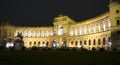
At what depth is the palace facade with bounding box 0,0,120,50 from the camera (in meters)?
69.3

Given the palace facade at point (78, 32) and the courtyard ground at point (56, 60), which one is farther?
the palace facade at point (78, 32)

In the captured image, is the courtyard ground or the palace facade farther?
the palace facade

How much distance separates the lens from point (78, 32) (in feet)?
382

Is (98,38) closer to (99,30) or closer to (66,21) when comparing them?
(99,30)

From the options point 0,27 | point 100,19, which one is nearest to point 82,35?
point 100,19

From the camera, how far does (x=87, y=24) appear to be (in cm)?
10612

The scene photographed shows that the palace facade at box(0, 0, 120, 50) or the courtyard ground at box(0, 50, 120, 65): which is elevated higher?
the palace facade at box(0, 0, 120, 50)

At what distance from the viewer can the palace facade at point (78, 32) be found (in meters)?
69.3

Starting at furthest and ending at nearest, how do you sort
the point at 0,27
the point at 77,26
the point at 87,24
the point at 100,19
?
1. the point at 0,27
2. the point at 77,26
3. the point at 87,24
4. the point at 100,19

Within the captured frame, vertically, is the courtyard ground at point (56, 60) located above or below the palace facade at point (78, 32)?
below

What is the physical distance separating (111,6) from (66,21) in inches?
2187

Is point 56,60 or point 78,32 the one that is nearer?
point 56,60

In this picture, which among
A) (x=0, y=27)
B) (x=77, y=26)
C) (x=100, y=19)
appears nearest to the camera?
(x=100, y=19)

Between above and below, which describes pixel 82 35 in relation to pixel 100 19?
below
